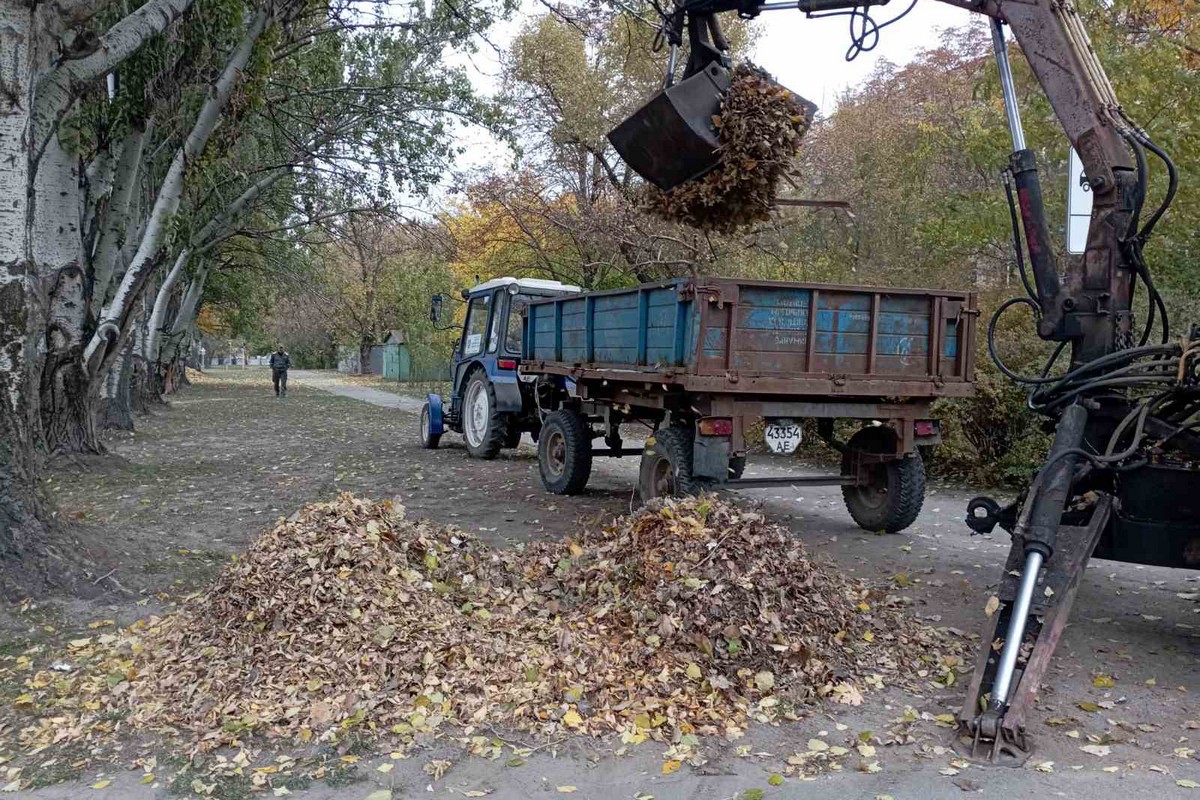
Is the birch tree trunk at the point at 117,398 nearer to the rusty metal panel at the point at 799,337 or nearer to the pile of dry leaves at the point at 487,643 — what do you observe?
the rusty metal panel at the point at 799,337

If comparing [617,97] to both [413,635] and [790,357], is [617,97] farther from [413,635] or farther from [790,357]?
[413,635]

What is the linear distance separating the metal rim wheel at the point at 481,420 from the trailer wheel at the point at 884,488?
20.1 ft

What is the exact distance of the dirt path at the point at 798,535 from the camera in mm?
3945

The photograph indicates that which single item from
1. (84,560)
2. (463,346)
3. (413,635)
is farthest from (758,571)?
(463,346)

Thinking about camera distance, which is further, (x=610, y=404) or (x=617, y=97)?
(x=617, y=97)

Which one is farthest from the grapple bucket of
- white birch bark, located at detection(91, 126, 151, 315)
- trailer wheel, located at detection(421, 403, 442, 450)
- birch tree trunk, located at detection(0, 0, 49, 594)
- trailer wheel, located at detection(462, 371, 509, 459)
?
trailer wheel, located at detection(421, 403, 442, 450)

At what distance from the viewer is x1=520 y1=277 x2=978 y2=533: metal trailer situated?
7.70 meters

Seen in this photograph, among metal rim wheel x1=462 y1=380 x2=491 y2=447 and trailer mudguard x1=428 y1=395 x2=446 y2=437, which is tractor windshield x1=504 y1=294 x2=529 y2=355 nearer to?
metal rim wheel x1=462 y1=380 x2=491 y2=447

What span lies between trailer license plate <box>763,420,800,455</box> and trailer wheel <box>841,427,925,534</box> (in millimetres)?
1093

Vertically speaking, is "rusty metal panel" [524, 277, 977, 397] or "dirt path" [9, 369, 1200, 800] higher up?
"rusty metal panel" [524, 277, 977, 397]

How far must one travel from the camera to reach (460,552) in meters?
6.28

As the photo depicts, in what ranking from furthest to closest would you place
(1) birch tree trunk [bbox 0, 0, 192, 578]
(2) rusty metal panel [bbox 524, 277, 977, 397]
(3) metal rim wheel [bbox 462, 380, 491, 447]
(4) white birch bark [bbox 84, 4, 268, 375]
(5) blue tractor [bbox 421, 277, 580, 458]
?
(3) metal rim wheel [bbox 462, 380, 491, 447]
(5) blue tractor [bbox 421, 277, 580, 458]
(4) white birch bark [bbox 84, 4, 268, 375]
(2) rusty metal panel [bbox 524, 277, 977, 397]
(1) birch tree trunk [bbox 0, 0, 192, 578]

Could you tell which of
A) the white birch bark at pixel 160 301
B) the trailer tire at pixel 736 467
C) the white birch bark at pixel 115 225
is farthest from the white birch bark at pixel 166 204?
the white birch bark at pixel 160 301

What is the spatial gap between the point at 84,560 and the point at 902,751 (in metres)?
5.31
